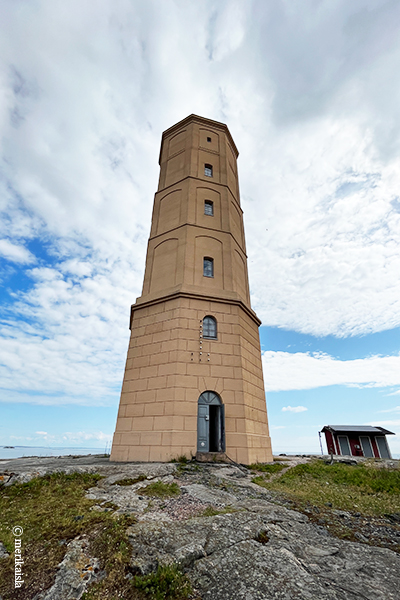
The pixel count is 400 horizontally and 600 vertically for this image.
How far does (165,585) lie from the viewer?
3.49m

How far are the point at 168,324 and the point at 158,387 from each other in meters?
3.06

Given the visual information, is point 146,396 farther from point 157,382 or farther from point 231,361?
point 231,361

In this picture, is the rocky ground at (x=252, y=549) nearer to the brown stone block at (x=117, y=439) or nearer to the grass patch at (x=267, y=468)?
the grass patch at (x=267, y=468)

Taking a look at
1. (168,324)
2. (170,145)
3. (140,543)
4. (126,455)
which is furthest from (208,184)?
(140,543)

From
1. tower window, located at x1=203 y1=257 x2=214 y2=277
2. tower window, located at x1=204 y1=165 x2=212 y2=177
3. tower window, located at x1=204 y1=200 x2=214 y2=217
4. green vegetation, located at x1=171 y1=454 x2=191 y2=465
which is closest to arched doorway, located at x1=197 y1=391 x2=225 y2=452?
green vegetation, located at x1=171 y1=454 x2=191 y2=465

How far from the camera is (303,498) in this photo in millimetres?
7805

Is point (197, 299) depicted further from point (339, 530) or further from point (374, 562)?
point (374, 562)

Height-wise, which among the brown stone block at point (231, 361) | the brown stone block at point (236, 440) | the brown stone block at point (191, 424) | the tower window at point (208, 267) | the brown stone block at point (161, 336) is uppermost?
the tower window at point (208, 267)

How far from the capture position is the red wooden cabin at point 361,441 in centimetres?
2286

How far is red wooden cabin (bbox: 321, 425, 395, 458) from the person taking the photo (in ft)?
75.0

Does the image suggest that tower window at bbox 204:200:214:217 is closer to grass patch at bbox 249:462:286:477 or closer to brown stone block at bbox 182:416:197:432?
brown stone block at bbox 182:416:197:432

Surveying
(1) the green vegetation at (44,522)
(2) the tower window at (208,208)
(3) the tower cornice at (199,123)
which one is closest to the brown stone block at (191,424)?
(1) the green vegetation at (44,522)

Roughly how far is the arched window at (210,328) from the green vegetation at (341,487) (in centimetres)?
643

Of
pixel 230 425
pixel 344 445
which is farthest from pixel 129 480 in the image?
pixel 344 445
